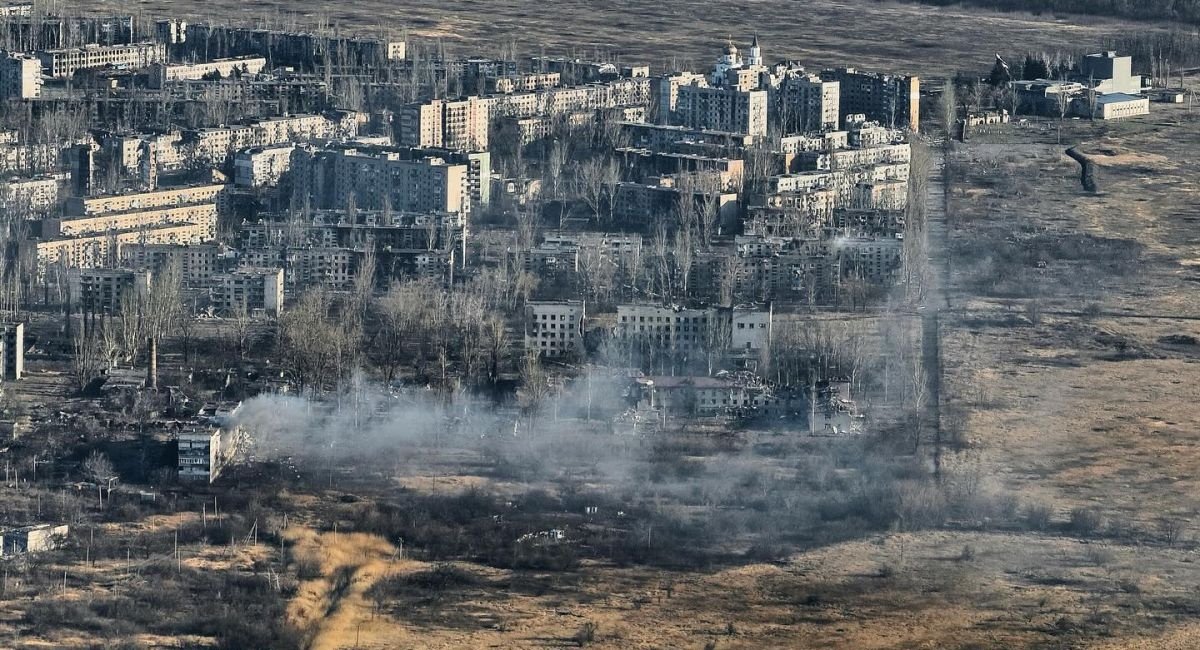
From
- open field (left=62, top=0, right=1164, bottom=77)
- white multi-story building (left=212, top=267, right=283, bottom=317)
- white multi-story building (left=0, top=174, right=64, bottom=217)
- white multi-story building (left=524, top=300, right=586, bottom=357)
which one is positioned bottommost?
white multi-story building (left=524, top=300, right=586, bottom=357)

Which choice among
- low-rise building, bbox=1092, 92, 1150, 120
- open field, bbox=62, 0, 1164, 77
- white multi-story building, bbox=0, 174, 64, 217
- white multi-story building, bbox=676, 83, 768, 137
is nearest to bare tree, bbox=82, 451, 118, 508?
white multi-story building, bbox=0, 174, 64, 217

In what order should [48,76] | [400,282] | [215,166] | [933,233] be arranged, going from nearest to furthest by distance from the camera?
[400,282], [933,233], [215,166], [48,76]

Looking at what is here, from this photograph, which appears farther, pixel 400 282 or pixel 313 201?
pixel 313 201

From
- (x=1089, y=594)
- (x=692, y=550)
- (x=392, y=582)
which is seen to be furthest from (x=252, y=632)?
(x=1089, y=594)

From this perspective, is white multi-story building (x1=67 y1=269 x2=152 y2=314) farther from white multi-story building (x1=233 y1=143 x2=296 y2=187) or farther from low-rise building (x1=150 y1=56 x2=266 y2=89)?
low-rise building (x1=150 y1=56 x2=266 y2=89)

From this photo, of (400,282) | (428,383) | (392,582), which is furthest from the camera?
(400,282)

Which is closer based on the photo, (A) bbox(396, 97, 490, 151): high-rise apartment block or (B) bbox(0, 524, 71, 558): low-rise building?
(B) bbox(0, 524, 71, 558): low-rise building

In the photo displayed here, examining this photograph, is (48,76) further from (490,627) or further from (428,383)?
(490,627)

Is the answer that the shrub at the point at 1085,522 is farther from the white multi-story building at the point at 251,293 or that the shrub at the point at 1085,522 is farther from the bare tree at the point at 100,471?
the white multi-story building at the point at 251,293

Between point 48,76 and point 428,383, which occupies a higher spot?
point 48,76
